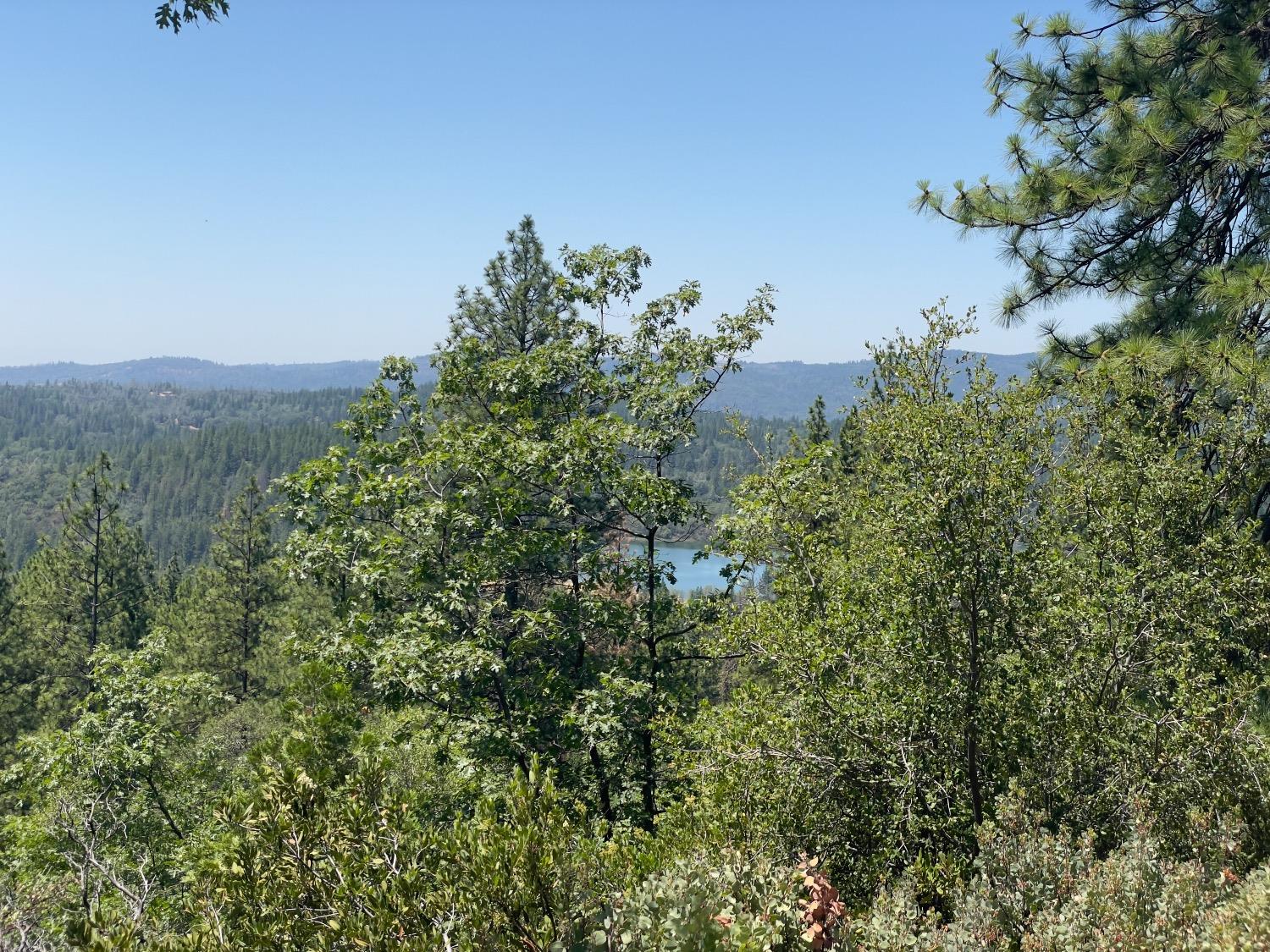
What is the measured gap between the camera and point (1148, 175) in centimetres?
912

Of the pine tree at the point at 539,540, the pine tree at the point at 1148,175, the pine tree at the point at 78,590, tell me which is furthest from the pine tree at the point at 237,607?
the pine tree at the point at 1148,175

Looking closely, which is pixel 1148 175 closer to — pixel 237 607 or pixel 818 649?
pixel 818 649

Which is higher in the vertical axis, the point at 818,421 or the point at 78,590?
the point at 818,421

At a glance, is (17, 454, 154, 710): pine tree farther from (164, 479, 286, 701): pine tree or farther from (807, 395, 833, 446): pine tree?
(807, 395, 833, 446): pine tree

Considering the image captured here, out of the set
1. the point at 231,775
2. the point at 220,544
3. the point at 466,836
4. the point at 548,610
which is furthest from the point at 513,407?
the point at 220,544

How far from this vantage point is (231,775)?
17.9 metres

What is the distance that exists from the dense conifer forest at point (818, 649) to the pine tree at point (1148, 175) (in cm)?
4

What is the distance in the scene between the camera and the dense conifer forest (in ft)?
14.0

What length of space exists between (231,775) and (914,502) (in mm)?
17454

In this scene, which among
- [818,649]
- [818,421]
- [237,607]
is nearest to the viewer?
[818,649]

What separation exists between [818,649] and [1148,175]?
23.0 feet

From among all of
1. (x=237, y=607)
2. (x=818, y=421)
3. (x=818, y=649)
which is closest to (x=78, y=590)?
(x=237, y=607)

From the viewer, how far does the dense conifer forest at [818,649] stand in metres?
4.25

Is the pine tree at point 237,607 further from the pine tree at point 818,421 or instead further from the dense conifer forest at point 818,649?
the pine tree at point 818,421
